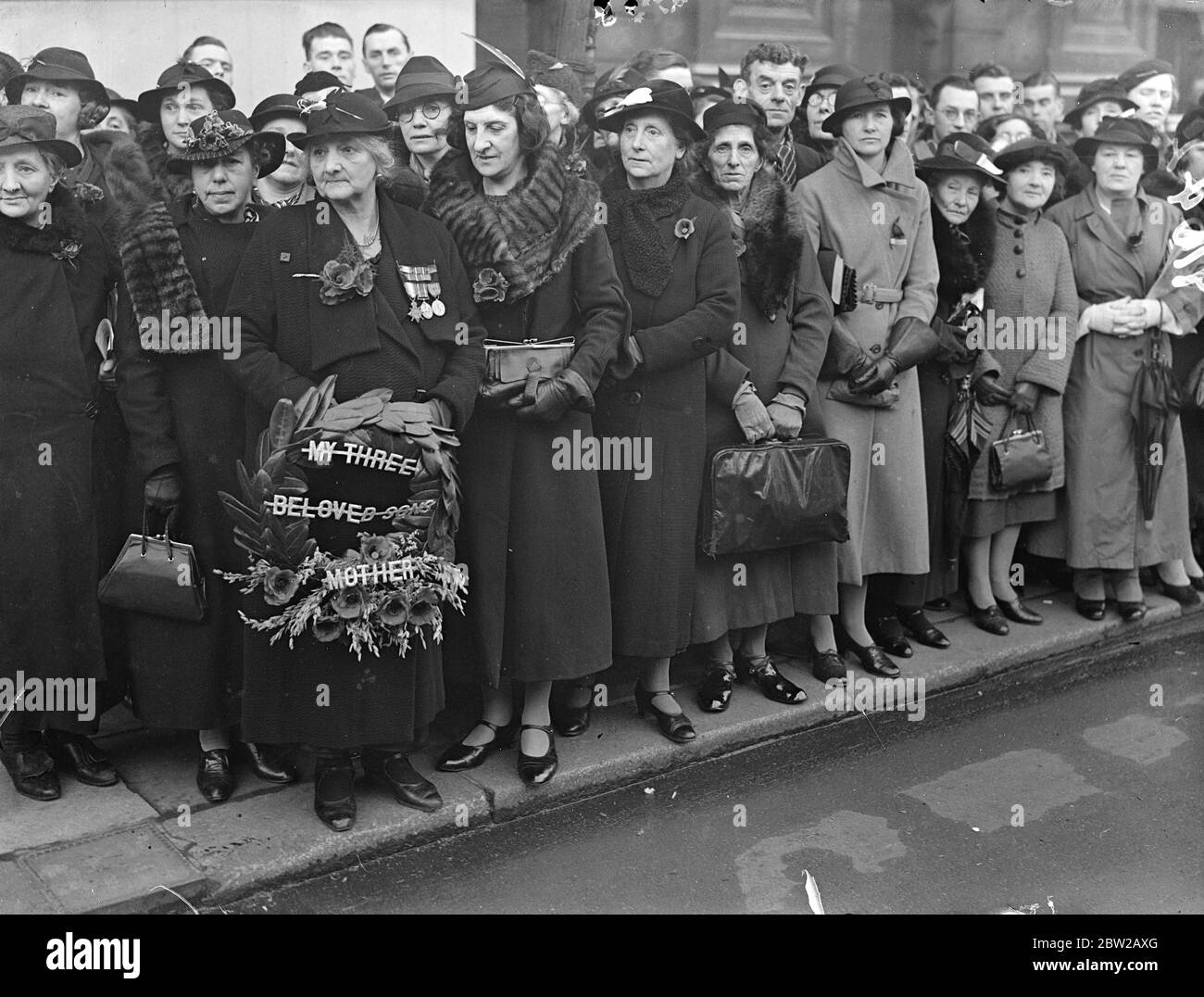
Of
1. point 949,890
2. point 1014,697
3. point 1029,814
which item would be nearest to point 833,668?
point 1014,697

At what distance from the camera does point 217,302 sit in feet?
13.7

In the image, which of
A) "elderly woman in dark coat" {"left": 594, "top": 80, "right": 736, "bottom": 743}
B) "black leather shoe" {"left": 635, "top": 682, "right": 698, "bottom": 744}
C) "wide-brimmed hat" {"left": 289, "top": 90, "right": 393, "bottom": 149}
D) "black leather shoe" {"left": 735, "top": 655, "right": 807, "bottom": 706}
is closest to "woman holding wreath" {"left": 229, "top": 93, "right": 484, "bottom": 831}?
"wide-brimmed hat" {"left": 289, "top": 90, "right": 393, "bottom": 149}

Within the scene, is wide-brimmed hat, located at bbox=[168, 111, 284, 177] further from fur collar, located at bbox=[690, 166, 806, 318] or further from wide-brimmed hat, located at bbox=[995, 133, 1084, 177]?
wide-brimmed hat, located at bbox=[995, 133, 1084, 177]

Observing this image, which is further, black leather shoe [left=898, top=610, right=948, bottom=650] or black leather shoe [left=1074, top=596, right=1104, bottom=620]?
black leather shoe [left=1074, top=596, right=1104, bottom=620]

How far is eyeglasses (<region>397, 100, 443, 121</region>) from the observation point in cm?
501

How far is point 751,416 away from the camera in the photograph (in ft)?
16.4

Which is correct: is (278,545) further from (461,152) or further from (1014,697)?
(1014,697)

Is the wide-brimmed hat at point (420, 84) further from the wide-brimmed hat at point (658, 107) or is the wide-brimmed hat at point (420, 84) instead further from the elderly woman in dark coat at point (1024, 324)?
the elderly woman in dark coat at point (1024, 324)

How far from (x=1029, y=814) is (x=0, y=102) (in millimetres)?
4199

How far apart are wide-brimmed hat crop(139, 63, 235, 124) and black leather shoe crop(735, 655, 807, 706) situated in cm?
278

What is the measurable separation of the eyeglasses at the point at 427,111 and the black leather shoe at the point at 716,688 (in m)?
2.23

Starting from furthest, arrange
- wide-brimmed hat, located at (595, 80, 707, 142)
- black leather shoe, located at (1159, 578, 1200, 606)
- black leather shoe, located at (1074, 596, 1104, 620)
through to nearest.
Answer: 1. black leather shoe, located at (1159, 578, 1200, 606)
2. black leather shoe, located at (1074, 596, 1104, 620)
3. wide-brimmed hat, located at (595, 80, 707, 142)

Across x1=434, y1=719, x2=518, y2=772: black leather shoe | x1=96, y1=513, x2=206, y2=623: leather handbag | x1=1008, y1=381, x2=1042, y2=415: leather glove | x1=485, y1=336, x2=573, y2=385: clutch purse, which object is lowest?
x1=434, y1=719, x2=518, y2=772: black leather shoe
